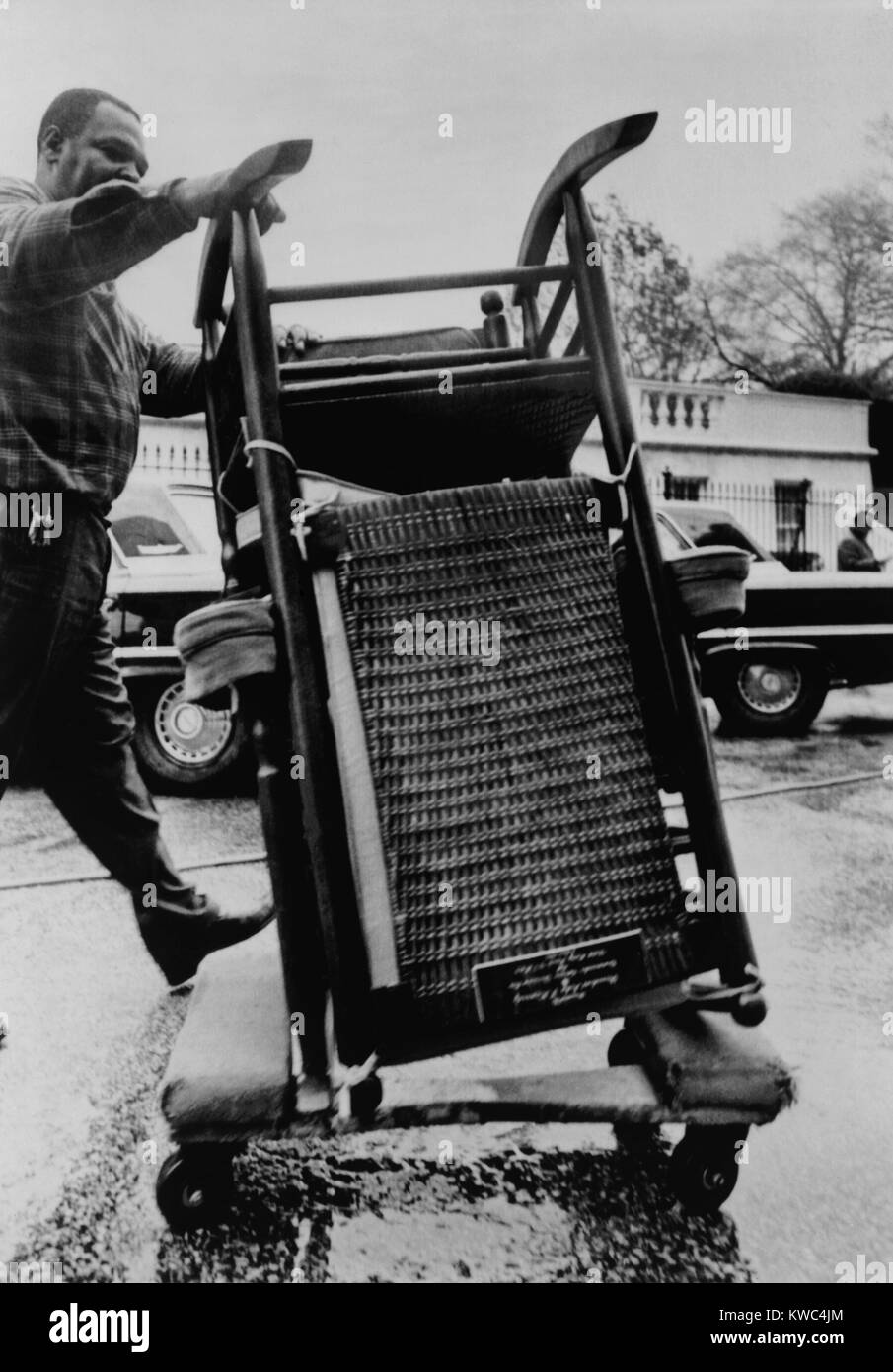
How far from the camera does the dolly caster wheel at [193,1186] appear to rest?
4.13 feet

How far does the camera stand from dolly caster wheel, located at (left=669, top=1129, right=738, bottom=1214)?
1271 millimetres

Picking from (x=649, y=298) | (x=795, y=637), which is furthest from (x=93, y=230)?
(x=795, y=637)

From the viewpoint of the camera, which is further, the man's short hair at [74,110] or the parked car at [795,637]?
the parked car at [795,637]

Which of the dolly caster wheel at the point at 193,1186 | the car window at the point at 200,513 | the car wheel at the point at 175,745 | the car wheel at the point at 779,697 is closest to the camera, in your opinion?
the dolly caster wheel at the point at 193,1186

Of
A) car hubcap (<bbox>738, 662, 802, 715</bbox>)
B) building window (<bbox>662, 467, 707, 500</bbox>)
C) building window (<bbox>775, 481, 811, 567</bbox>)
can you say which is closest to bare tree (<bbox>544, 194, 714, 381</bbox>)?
building window (<bbox>662, 467, 707, 500</bbox>)

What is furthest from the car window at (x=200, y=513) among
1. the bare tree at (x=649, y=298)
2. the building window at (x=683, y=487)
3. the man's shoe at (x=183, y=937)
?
the building window at (x=683, y=487)

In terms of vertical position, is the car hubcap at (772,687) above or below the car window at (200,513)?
below

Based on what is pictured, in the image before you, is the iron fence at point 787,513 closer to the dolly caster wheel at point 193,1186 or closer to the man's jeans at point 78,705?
the man's jeans at point 78,705

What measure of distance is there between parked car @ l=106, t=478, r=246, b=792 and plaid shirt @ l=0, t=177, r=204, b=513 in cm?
10

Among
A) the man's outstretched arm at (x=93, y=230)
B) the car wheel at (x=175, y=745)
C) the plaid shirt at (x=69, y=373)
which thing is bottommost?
the car wheel at (x=175, y=745)

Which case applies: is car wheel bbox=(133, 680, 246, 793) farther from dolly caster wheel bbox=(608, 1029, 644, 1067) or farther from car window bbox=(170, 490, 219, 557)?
dolly caster wheel bbox=(608, 1029, 644, 1067)

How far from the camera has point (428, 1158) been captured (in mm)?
1423

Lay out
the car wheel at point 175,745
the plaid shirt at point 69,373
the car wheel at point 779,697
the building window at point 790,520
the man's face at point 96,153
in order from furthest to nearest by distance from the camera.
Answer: the car wheel at point 779,697
the building window at point 790,520
the car wheel at point 175,745
the man's face at point 96,153
the plaid shirt at point 69,373
